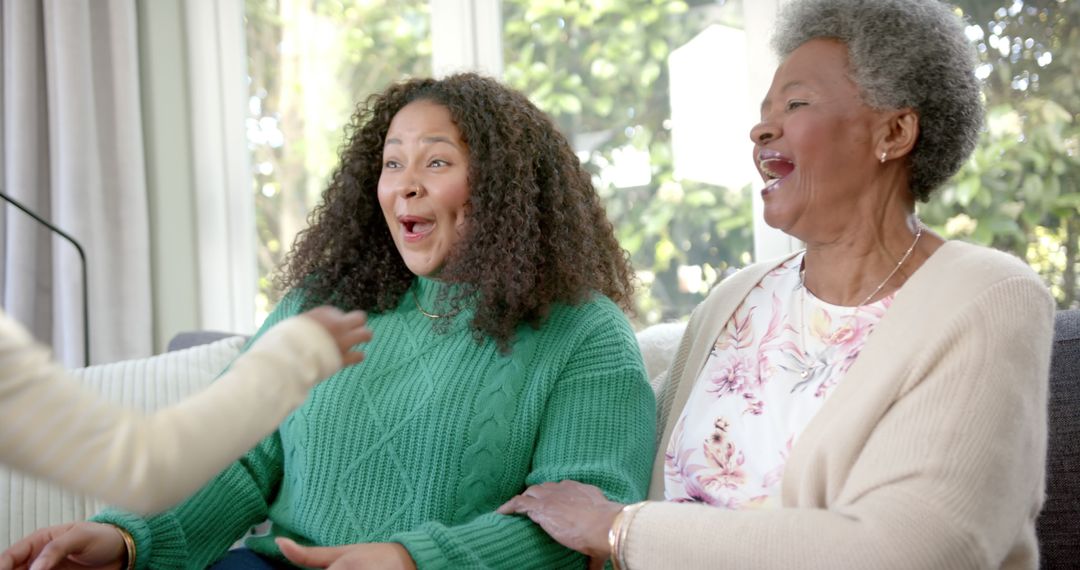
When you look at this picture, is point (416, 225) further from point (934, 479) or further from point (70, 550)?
point (934, 479)

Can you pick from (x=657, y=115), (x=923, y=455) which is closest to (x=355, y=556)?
(x=923, y=455)

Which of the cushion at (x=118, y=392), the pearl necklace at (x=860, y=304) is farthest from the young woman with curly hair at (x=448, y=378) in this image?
the cushion at (x=118, y=392)

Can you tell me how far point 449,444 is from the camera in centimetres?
168

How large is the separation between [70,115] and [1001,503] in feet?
9.16

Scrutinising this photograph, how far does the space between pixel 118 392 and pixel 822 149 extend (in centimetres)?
150

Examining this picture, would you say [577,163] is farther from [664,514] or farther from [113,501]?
[113,501]

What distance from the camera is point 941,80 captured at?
1585 mm

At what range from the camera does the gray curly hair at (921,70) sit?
1573 mm

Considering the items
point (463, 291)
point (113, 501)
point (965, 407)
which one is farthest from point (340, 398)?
point (965, 407)

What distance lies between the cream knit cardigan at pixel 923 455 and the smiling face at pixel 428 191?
621mm

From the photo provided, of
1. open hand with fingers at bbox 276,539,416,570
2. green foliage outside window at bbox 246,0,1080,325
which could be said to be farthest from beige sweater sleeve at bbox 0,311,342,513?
green foliage outside window at bbox 246,0,1080,325

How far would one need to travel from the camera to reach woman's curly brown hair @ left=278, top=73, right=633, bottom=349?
5.83ft

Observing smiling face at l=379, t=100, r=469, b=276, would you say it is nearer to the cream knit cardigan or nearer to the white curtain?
the cream knit cardigan

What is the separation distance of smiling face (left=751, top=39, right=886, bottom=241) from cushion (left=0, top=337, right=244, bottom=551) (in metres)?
1.28
